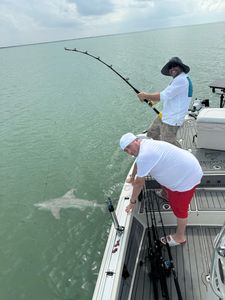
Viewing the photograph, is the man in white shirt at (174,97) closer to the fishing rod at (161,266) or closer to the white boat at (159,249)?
the white boat at (159,249)

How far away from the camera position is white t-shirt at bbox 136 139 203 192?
2.94m

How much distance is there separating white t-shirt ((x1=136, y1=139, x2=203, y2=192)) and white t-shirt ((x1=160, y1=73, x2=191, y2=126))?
1.28 m

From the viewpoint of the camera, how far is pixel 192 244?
395 cm

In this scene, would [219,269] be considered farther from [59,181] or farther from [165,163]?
[59,181]

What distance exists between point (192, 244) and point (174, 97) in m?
2.07

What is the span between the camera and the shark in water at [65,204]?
665 cm

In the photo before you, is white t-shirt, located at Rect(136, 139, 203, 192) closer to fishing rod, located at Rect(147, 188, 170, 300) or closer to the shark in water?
fishing rod, located at Rect(147, 188, 170, 300)

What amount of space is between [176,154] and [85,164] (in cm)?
608

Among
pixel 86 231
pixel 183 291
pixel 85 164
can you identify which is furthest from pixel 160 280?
pixel 85 164

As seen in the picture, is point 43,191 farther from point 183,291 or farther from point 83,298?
point 183,291

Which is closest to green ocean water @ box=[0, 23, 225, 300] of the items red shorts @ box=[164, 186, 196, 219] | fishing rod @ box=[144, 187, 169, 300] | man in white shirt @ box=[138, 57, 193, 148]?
fishing rod @ box=[144, 187, 169, 300]

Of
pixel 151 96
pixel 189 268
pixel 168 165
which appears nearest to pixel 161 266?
pixel 189 268

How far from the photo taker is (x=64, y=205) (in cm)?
685

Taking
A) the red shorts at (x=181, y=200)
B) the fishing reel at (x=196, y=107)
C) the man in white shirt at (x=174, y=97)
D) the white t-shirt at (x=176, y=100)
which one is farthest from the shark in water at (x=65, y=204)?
the fishing reel at (x=196, y=107)
